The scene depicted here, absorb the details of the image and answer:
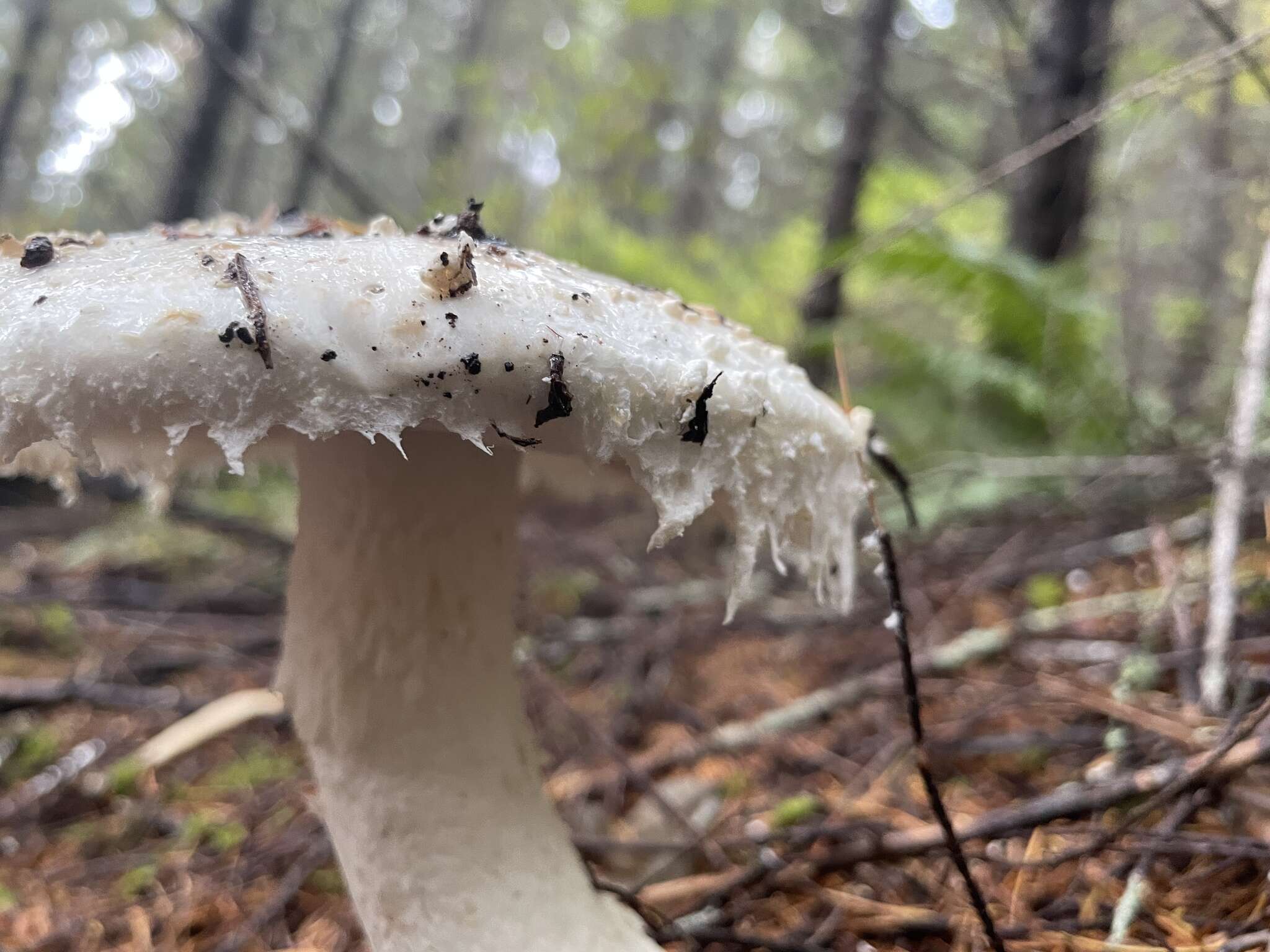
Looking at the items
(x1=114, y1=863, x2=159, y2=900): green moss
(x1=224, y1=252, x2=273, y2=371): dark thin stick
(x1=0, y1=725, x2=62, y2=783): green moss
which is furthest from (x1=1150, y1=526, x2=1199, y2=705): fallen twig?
(x1=0, y1=725, x2=62, y2=783): green moss

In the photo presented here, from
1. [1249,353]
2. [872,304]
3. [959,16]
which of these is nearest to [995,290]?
[1249,353]

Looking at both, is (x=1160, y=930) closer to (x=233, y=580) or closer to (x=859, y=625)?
(x=859, y=625)

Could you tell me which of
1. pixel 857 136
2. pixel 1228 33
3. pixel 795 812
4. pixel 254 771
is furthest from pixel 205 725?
pixel 857 136

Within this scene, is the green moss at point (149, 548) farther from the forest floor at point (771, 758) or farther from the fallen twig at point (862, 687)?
the fallen twig at point (862, 687)

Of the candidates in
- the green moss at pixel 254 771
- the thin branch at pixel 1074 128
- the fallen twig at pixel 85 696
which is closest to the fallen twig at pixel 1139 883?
the thin branch at pixel 1074 128

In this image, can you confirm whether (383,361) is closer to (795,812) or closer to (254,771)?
(795,812)
